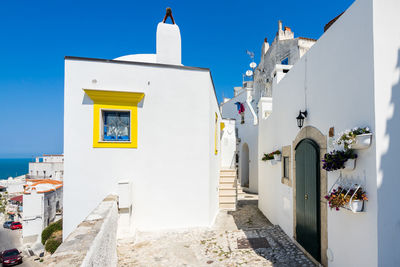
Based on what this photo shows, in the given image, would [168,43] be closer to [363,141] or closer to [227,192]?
[363,141]

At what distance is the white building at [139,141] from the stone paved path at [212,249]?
509 mm

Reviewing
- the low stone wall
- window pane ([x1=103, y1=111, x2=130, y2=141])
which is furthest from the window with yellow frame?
the low stone wall

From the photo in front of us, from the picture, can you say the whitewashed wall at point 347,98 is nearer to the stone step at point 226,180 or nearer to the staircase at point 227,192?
the staircase at point 227,192

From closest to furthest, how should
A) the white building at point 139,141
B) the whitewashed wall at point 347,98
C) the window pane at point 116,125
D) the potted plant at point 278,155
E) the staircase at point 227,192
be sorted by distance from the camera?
the whitewashed wall at point 347,98
the white building at point 139,141
the window pane at point 116,125
the potted plant at point 278,155
the staircase at point 227,192

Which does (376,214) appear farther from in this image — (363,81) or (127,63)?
(127,63)

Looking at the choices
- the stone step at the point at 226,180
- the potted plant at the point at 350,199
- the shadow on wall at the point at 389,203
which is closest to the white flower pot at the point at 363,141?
the shadow on wall at the point at 389,203

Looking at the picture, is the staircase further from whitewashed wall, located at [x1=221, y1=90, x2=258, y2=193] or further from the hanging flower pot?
whitewashed wall, located at [x1=221, y1=90, x2=258, y2=193]

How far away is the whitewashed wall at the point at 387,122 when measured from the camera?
2570 millimetres

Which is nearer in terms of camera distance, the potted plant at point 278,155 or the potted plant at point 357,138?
the potted plant at point 357,138

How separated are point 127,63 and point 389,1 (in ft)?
18.1

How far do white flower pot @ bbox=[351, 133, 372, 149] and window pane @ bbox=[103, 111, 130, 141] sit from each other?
516 centimetres

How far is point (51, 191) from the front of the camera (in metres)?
20.3

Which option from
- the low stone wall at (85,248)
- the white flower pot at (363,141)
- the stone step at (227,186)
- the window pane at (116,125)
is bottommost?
the stone step at (227,186)

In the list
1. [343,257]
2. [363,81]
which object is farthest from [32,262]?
[363,81]
